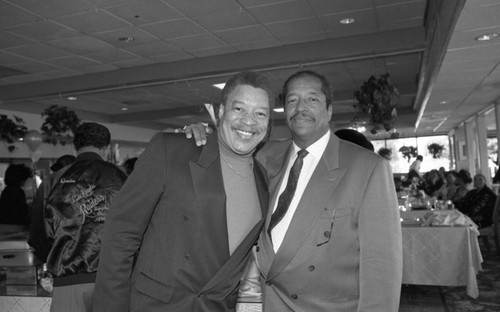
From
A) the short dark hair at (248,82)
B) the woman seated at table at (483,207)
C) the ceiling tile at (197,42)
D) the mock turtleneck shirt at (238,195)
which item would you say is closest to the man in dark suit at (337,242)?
the mock turtleneck shirt at (238,195)

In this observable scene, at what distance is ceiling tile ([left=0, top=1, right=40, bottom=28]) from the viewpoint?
236 inches

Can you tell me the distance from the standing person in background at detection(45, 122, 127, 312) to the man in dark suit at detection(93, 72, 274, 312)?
122 centimetres

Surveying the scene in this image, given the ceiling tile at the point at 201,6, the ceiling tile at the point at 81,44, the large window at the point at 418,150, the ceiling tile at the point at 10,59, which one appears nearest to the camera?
the ceiling tile at the point at 201,6

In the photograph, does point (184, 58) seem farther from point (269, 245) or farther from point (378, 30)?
point (269, 245)

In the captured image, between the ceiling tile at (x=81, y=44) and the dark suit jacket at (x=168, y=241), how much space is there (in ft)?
20.4

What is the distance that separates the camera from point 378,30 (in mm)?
7758

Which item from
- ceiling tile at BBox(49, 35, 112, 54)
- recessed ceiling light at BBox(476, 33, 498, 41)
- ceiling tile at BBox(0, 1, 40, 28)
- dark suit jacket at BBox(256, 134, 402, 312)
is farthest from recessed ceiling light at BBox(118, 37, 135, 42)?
dark suit jacket at BBox(256, 134, 402, 312)

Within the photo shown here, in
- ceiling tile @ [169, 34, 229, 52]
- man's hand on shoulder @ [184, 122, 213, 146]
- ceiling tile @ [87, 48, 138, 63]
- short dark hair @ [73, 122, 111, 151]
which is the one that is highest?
ceiling tile @ [87, 48, 138, 63]

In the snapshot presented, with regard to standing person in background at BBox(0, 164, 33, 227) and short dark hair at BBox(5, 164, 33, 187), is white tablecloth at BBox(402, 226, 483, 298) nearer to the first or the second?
standing person in background at BBox(0, 164, 33, 227)

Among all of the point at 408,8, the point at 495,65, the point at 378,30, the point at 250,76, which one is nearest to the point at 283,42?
the point at 378,30

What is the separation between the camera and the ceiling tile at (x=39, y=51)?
7.74 m

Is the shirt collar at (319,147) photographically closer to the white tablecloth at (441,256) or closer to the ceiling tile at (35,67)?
the white tablecloth at (441,256)

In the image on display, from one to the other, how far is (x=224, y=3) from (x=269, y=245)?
4.83 m

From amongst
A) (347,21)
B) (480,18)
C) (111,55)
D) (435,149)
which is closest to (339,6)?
(347,21)
